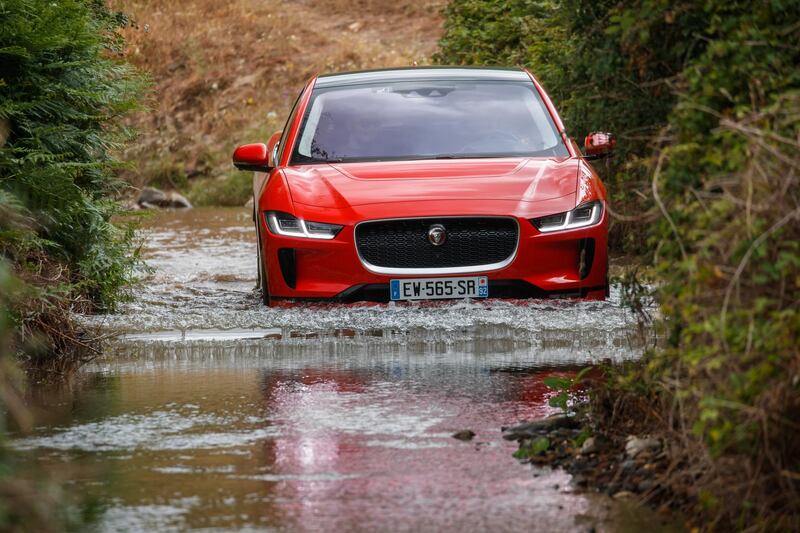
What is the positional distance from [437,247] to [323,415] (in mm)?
2581

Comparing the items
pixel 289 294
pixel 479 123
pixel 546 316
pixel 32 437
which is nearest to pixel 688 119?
pixel 32 437

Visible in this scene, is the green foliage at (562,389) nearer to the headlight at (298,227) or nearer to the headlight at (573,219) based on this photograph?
the headlight at (573,219)

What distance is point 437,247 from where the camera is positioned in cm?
899

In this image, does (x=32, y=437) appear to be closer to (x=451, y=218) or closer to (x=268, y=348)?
(x=268, y=348)

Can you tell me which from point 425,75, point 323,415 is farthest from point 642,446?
point 425,75

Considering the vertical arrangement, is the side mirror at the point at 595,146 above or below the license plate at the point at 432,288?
above

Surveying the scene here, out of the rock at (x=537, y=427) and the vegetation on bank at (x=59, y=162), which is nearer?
the rock at (x=537, y=427)

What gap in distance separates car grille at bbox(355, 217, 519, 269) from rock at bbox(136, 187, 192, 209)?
15.8m

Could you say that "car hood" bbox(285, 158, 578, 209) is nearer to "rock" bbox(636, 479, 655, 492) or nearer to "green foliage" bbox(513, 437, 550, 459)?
"green foliage" bbox(513, 437, 550, 459)

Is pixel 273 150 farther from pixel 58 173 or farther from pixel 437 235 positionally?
pixel 58 173

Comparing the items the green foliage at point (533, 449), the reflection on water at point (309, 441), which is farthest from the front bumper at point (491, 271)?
the green foliage at point (533, 449)

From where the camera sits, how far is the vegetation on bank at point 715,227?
4.26 metres

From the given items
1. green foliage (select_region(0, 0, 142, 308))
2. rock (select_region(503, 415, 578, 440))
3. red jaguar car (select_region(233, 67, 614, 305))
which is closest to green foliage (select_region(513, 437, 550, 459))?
rock (select_region(503, 415, 578, 440))

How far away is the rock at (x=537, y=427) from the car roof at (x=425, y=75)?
203 inches
